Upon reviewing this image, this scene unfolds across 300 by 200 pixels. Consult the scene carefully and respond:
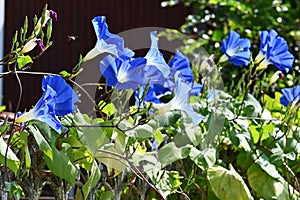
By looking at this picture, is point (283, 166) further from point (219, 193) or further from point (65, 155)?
point (65, 155)

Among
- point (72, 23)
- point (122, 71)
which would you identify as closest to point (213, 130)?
point (122, 71)

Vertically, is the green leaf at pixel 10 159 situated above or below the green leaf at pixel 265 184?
above

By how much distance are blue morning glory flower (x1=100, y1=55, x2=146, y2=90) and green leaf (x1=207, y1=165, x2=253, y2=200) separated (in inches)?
10.4

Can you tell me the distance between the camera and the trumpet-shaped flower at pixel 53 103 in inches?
40.7

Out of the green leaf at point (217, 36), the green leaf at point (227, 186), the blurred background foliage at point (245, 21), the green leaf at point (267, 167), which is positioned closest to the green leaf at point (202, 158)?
the green leaf at point (227, 186)

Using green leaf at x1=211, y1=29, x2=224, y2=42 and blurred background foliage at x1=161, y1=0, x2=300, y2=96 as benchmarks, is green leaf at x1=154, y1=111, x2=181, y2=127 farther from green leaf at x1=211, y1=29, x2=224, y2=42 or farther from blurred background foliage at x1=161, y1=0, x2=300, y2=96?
green leaf at x1=211, y1=29, x2=224, y2=42

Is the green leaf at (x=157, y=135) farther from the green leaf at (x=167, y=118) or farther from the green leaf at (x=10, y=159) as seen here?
the green leaf at (x=10, y=159)

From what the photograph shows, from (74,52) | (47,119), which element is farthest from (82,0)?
(47,119)

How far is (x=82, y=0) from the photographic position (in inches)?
214

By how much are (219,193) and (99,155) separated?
290mm

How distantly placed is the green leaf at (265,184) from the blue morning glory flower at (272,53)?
310mm

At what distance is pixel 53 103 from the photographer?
40.9 inches

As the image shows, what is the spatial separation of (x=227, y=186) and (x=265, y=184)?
0.13 meters

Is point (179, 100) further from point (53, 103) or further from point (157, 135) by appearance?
point (53, 103)
